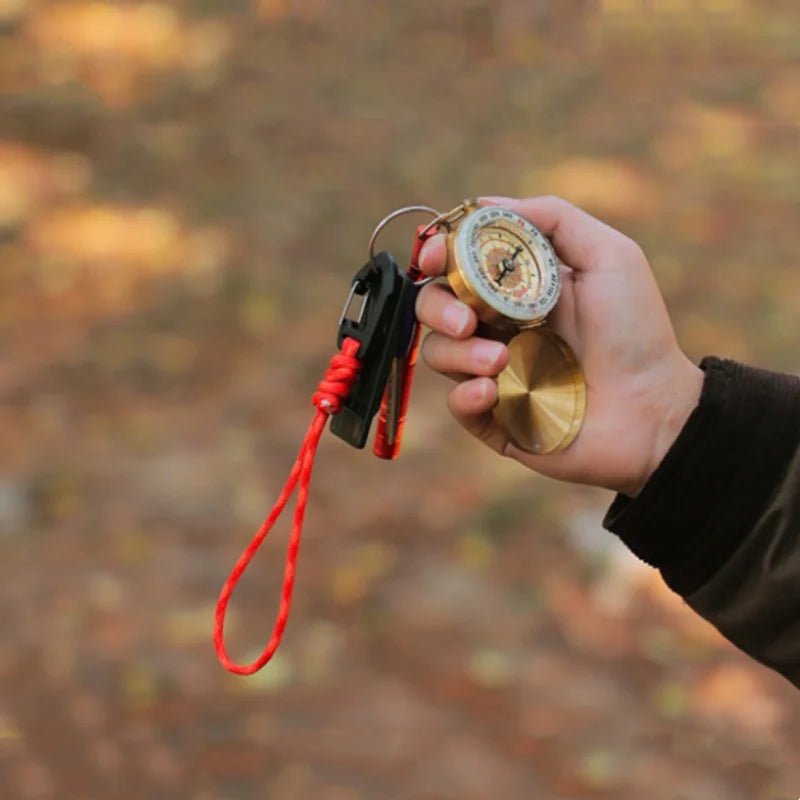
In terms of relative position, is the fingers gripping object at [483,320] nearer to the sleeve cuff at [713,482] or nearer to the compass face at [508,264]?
the compass face at [508,264]

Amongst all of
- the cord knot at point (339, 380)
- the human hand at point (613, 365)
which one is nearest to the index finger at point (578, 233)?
the human hand at point (613, 365)

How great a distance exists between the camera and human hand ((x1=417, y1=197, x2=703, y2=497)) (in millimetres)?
1536

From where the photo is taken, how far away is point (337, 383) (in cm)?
134

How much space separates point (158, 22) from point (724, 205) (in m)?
2.75

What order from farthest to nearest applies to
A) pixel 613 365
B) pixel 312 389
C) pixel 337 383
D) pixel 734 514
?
1. pixel 312 389
2. pixel 613 365
3. pixel 734 514
4. pixel 337 383

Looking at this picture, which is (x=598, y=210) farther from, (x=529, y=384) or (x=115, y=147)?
(x=529, y=384)

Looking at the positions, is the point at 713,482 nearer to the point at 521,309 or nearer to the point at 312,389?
the point at 521,309

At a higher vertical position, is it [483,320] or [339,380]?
[483,320]

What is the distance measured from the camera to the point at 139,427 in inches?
134

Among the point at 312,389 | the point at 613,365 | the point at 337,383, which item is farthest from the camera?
the point at 312,389

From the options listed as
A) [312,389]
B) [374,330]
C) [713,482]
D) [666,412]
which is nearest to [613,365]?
[666,412]

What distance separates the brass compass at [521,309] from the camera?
1.35m

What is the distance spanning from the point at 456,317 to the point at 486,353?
0.06 metres

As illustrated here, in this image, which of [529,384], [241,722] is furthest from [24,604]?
[529,384]
